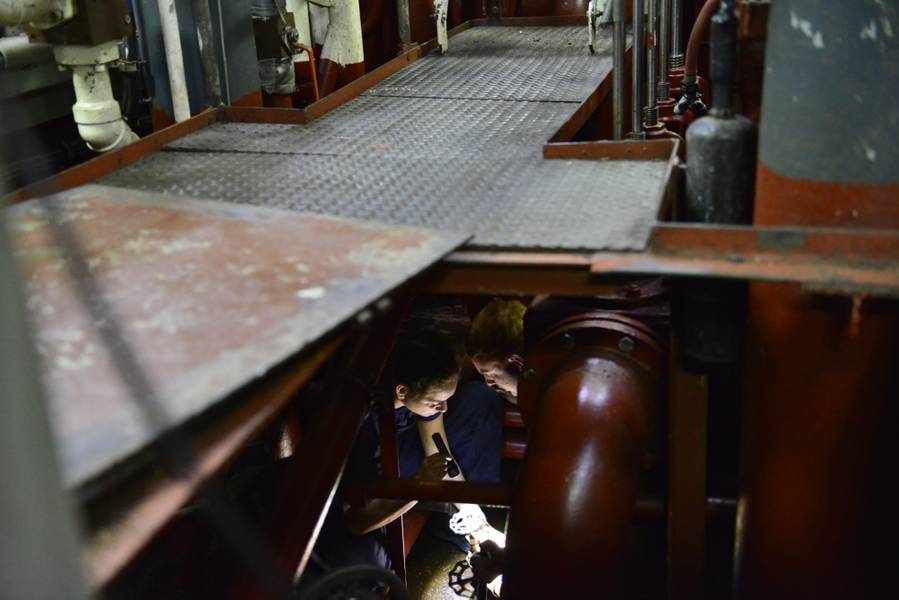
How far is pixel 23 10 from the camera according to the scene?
122 inches

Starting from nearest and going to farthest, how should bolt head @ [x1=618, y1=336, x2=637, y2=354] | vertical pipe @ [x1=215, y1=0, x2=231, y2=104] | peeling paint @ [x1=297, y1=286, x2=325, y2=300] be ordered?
peeling paint @ [x1=297, y1=286, x2=325, y2=300] < bolt head @ [x1=618, y1=336, x2=637, y2=354] < vertical pipe @ [x1=215, y1=0, x2=231, y2=104]

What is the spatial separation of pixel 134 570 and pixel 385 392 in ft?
3.19

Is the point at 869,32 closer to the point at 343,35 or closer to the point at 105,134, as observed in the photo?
the point at 105,134

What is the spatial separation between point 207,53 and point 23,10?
73cm

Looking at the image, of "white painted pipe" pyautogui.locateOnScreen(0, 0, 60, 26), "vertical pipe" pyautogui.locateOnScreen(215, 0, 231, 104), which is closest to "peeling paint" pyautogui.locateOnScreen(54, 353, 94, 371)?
"white painted pipe" pyautogui.locateOnScreen(0, 0, 60, 26)

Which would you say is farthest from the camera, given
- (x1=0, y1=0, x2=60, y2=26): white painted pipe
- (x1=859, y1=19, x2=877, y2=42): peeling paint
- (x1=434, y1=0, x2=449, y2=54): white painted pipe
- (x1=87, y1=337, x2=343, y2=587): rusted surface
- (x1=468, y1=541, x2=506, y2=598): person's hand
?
(x1=434, y1=0, x2=449, y2=54): white painted pipe

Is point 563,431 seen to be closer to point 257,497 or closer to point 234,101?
point 257,497

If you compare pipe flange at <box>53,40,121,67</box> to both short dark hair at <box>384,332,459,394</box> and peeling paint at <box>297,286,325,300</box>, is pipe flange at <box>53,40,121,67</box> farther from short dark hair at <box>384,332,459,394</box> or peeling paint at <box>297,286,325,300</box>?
peeling paint at <box>297,286,325,300</box>

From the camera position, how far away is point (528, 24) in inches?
227

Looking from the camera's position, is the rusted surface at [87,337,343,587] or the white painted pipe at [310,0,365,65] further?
the white painted pipe at [310,0,365,65]

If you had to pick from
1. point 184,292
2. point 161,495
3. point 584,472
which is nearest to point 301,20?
point 584,472

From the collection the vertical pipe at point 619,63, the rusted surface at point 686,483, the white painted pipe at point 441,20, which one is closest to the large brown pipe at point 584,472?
the rusted surface at point 686,483

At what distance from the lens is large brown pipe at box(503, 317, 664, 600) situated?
92.0 inches

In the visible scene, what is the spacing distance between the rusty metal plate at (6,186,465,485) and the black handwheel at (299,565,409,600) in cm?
114
